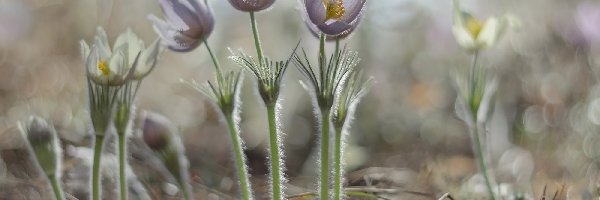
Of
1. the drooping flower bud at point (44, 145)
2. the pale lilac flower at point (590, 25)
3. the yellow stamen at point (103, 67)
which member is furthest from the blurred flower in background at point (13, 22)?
the yellow stamen at point (103, 67)

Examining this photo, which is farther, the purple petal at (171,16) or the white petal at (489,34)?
the white petal at (489,34)

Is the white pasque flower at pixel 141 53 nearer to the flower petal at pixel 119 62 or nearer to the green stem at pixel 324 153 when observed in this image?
the flower petal at pixel 119 62

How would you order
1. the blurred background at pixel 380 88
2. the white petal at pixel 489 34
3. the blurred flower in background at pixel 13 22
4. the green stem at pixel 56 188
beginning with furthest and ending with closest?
the blurred flower in background at pixel 13 22
the blurred background at pixel 380 88
the white petal at pixel 489 34
the green stem at pixel 56 188

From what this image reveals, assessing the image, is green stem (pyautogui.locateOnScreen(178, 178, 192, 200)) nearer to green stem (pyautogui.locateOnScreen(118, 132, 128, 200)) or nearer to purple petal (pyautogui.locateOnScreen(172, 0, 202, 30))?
green stem (pyautogui.locateOnScreen(118, 132, 128, 200))

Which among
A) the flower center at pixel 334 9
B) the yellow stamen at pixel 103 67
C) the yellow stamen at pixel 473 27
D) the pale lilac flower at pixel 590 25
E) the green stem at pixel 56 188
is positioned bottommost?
the green stem at pixel 56 188

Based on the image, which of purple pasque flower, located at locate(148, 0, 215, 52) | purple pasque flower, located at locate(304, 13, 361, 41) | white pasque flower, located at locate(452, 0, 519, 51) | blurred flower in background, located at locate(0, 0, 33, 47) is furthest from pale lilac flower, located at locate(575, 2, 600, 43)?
blurred flower in background, located at locate(0, 0, 33, 47)
